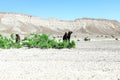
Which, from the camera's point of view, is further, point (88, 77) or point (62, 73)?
point (62, 73)

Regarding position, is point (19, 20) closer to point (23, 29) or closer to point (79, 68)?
point (23, 29)

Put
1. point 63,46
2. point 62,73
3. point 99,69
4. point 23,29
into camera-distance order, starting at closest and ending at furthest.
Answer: point 62,73, point 99,69, point 63,46, point 23,29

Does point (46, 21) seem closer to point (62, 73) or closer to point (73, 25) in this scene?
point (73, 25)

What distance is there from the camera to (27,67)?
1546 centimetres

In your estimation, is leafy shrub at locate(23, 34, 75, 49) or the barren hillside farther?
the barren hillside

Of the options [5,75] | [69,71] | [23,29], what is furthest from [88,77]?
[23,29]

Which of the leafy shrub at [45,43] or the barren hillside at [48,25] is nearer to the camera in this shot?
the leafy shrub at [45,43]

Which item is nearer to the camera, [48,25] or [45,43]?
[45,43]

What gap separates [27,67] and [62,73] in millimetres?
2374

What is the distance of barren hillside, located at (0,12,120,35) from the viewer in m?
156

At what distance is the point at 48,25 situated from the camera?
17525 cm

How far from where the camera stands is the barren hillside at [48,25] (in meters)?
156

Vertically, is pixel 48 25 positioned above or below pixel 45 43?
above

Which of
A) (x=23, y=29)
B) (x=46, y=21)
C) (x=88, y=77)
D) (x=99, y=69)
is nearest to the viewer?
(x=88, y=77)
